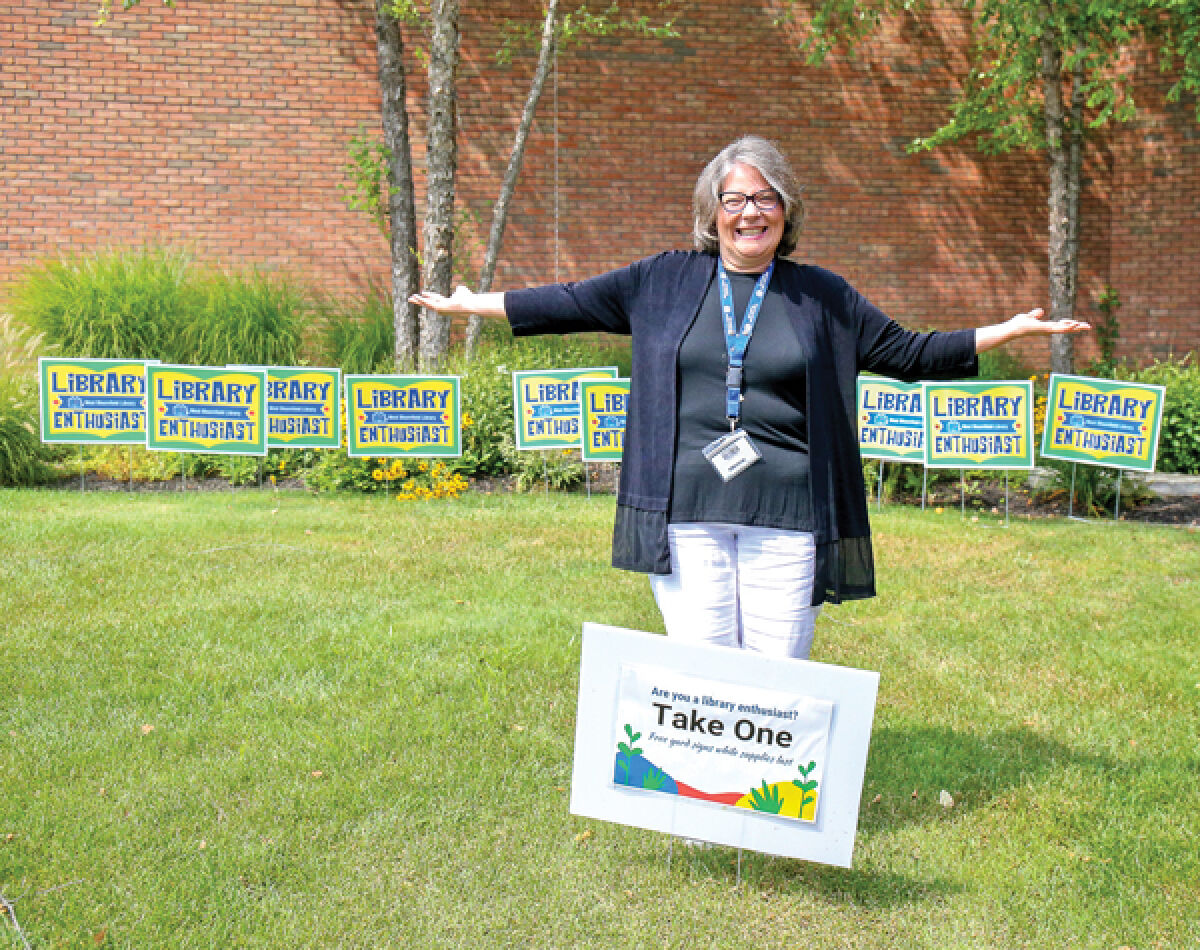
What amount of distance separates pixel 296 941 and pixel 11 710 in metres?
2.18

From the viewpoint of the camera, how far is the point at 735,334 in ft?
10.2

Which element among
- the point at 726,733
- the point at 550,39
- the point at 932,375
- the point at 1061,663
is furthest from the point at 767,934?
the point at 550,39

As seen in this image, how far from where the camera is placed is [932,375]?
132 inches

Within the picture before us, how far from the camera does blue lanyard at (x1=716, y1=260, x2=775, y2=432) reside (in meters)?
A: 3.04

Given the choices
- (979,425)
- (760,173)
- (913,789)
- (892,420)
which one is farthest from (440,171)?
→ (913,789)

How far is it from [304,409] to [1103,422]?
689 centimetres

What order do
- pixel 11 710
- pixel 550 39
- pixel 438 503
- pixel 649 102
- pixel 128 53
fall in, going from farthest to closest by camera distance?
pixel 649 102, pixel 128 53, pixel 550 39, pixel 438 503, pixel 11 710

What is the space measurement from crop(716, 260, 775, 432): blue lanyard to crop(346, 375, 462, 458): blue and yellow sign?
6.39 m

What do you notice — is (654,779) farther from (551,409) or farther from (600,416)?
(551,409)

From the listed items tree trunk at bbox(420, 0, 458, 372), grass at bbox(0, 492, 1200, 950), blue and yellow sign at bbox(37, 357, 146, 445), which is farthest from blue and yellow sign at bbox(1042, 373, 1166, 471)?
blue and yellow sign at bbox(37, 357, 146, 445)

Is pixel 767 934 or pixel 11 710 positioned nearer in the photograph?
pixel 767 934

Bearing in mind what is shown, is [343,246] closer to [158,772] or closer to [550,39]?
[550,39]

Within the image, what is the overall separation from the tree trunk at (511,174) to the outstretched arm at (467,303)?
353 inches

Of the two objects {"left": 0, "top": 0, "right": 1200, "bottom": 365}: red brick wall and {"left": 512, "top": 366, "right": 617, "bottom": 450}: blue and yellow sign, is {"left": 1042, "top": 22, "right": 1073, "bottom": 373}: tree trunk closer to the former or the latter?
{"left": 0, "top": 0, "right": 1200, "bottom": 365}: red brick wall
